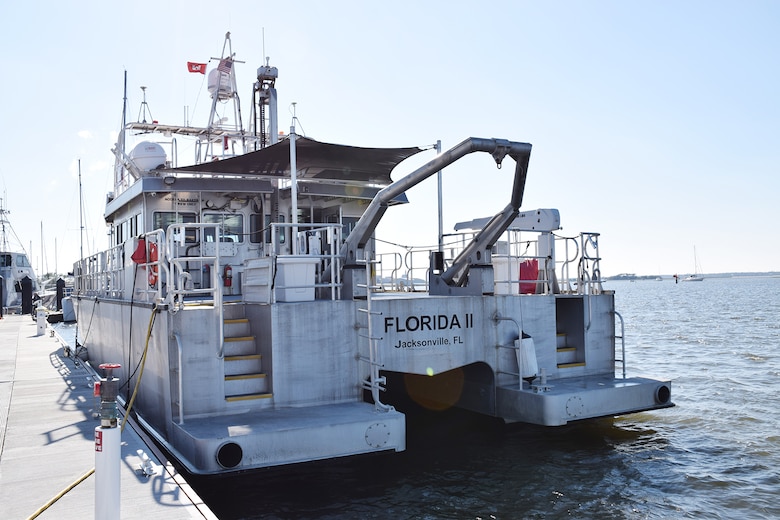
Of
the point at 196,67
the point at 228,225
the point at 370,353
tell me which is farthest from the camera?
the point at 196,67

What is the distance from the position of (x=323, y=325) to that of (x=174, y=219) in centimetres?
725

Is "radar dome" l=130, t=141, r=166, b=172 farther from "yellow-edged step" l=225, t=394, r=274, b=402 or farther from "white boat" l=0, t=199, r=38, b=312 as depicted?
"white boat" l=0, t=199, r=38, b=312

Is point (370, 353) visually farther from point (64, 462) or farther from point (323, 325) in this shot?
point (64, 462)

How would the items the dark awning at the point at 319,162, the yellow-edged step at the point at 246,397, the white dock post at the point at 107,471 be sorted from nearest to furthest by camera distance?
Answer: the white dock post at the point at 107,471 < the yellow-edged step at the point at 246,397 < the dark awning at the point at 319,162

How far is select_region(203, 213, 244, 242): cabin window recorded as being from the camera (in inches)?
619

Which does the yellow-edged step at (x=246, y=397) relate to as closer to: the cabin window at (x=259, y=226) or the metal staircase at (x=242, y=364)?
the metal staircase at (x=242, y=364)

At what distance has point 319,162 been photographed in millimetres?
15156

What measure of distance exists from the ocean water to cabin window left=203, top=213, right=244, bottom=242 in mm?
5876

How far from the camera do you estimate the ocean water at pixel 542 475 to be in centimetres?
883

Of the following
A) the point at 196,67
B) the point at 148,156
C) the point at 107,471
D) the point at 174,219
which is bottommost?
the point at 107,471

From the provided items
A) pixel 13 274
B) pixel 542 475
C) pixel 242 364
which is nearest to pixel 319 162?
pixel 242 364

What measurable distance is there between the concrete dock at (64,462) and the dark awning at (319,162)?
5.07 m

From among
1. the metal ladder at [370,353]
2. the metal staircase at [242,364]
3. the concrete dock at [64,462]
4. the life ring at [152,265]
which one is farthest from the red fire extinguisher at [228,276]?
the metal ladder at [370,353]

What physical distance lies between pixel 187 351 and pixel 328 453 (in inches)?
91.9
